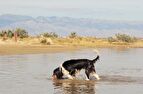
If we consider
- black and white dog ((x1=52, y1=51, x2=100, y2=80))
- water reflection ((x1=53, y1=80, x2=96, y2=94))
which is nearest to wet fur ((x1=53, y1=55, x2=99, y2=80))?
black and white dog ((x1=52, y1=51, x2=100, y2=80))

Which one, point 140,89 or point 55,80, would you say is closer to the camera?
point 140,89

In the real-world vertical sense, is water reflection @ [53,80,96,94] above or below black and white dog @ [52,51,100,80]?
below

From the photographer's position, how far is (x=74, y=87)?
17.0 meters

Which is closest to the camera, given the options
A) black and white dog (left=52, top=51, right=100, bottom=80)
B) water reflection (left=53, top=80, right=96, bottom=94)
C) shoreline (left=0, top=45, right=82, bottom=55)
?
water reflection (left=53, top=80, right=96, bottom=94)

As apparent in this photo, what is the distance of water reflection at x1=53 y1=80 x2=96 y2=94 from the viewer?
15.8 meters

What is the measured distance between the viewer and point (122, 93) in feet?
50.9

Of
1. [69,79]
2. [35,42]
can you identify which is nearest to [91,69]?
[69,79]

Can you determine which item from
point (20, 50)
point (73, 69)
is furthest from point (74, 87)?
point (20, 50)

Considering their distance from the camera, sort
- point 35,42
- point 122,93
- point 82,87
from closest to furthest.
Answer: point 122,93 → point 82,87 → point 35,42

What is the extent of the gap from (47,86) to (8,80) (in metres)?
2.05

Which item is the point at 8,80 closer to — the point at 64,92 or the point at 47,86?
the point at 47,86

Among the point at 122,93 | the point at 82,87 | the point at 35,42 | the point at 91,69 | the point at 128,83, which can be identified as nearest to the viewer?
the point at 122,93

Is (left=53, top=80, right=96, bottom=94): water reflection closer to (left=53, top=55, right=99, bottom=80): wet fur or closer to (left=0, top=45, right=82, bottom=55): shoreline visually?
(left=53, top=55, right=99, bottom=80): wet fur

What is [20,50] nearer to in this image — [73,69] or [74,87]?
[73,69]
